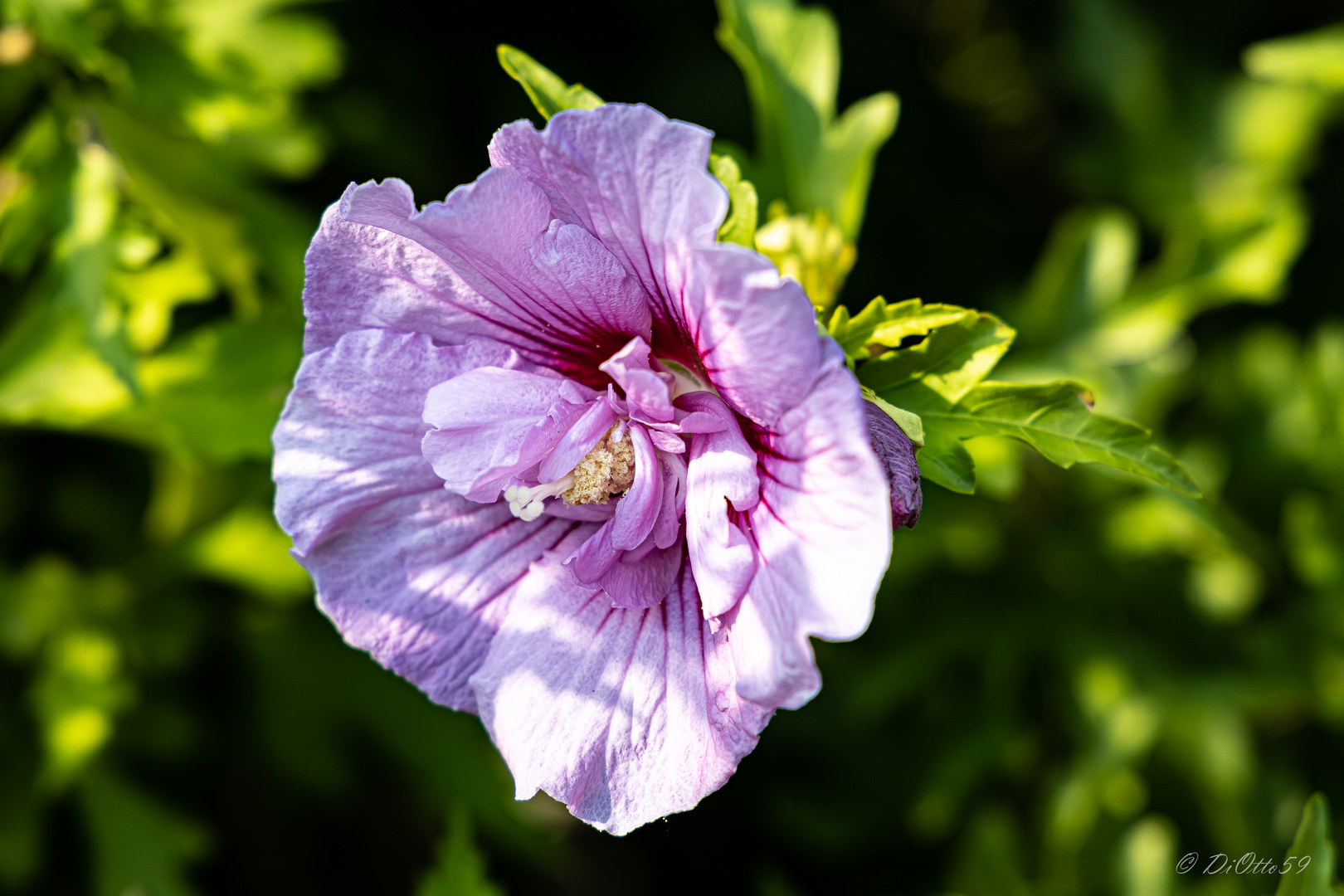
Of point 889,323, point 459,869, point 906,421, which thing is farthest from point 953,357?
point 459,869

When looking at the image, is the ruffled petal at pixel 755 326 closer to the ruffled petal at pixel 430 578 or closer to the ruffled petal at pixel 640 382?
the ruffled petal at pixel 640 382

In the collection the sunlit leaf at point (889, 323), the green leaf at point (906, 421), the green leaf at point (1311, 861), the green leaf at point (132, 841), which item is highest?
the sunlit leaf at point (889, 323)

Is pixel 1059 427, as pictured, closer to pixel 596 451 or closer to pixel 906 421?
pixel 906 421

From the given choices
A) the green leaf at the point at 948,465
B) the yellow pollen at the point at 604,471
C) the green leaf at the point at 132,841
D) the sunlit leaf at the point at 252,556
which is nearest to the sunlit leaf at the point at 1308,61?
the green leaf at the point at 948,465

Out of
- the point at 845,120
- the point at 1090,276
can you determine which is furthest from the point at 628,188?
the point at 1090,276

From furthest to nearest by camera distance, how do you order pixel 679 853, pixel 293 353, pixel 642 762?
pixel 679 853 < pixel 293 353 < pixel 642 762

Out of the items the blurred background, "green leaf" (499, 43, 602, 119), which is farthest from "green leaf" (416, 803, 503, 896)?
"green leaf" (499, 43, 602, 119)

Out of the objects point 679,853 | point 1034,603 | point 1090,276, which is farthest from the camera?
point 679,853

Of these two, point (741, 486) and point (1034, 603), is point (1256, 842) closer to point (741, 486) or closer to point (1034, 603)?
point (1034, 603)
